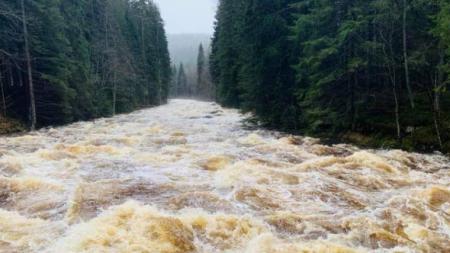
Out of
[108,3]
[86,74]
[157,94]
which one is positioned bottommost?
[157,94]

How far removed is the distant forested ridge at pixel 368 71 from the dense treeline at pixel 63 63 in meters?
12.0

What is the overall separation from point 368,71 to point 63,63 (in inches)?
654

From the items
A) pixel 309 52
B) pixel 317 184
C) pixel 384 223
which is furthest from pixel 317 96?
pixel 384 223

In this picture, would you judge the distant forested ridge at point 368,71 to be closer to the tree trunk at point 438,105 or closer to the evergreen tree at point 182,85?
the tree trunk at point 438,105

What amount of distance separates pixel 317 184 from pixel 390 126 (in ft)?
25.8

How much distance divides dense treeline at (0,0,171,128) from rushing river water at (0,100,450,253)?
9.84 m

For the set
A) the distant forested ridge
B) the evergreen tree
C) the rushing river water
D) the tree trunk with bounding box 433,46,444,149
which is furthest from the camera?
the evergreen tree

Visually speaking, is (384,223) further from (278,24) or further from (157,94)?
(157,94)

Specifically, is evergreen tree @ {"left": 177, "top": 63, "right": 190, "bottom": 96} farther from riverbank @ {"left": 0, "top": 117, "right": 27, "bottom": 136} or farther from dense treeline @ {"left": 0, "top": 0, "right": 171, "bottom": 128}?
riverbank @ {"left": 0, "top": 117, "right": 27, "bottom": 136}

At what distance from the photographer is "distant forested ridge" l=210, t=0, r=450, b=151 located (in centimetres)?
1477

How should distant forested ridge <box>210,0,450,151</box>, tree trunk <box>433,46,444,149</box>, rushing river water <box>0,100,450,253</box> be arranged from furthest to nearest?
distant forested ridge <box>210,0,450,151</box> → tree trunk <box>433,46,444,149</box> → rushing river water <box>0,100,450,253</box>

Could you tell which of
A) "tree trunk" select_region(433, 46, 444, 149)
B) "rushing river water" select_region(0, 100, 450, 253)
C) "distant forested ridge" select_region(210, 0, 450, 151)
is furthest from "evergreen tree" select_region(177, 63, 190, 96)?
"rushing river water" select_region(0, 100, 450, 253)

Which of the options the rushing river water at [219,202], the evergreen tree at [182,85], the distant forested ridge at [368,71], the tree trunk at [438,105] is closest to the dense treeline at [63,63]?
the rushing river water at [219,202]

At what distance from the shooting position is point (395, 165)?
440 inches
